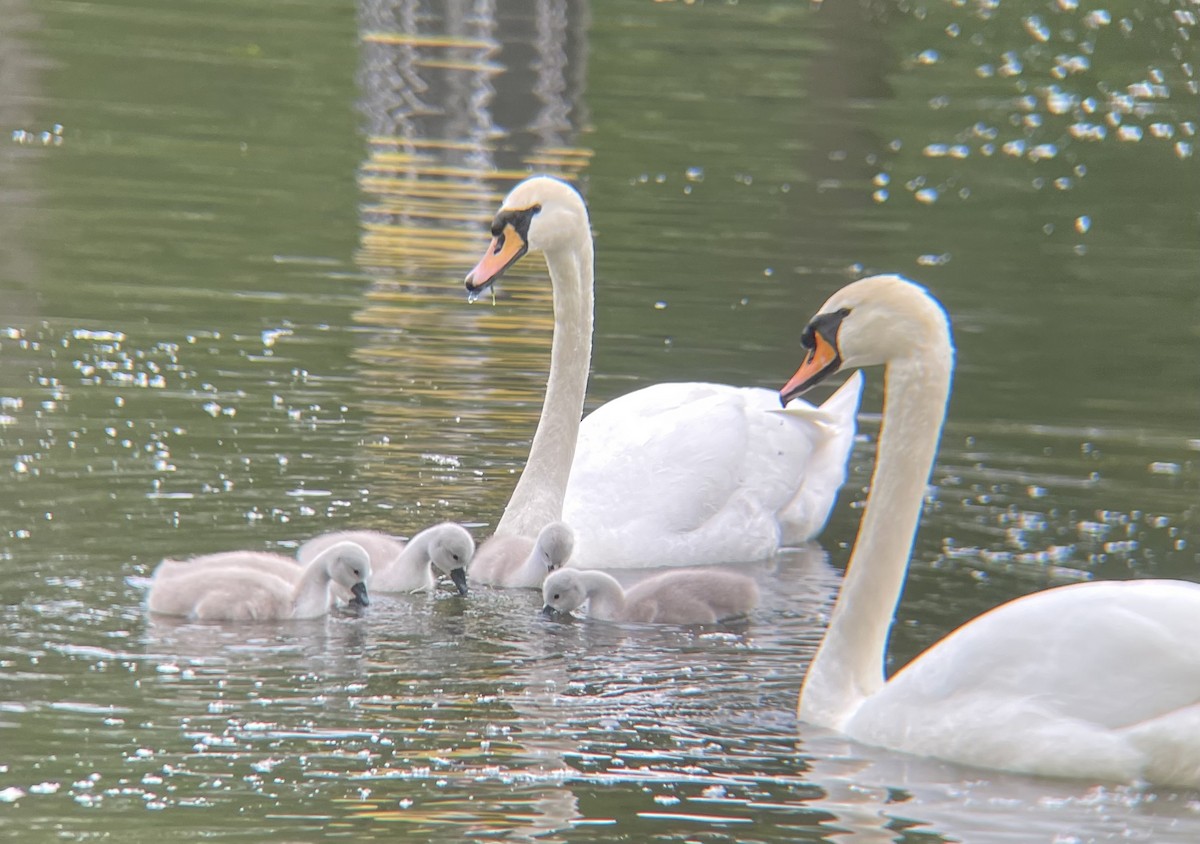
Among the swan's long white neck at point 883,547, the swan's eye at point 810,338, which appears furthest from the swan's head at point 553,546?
the swan's eye at point 810,338

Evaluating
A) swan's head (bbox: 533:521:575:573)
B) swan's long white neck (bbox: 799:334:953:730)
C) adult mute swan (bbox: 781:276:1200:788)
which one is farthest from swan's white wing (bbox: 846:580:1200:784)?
swan's head (bbox: 533:521:575:573)

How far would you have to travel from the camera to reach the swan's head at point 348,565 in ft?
26.6

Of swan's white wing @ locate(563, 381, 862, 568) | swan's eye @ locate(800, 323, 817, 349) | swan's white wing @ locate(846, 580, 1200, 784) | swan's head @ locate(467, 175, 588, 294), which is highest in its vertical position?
swan's head @ locate(467, 175, 588, 294)

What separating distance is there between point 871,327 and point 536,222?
9.06 feet

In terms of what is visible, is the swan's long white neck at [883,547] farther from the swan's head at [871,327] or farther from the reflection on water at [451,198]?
the reflection on water at [451,198]

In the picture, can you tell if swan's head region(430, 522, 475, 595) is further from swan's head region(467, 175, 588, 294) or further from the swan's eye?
the swan's eye

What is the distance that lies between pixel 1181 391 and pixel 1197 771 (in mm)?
6802

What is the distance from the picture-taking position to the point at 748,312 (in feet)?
48.6

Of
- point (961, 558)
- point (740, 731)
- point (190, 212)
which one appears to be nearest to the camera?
point (740, 731)

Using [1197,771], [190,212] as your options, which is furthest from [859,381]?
[190,212]

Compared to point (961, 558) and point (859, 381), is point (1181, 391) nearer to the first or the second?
point (859, 381)

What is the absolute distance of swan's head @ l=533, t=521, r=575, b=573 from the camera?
29.3ft

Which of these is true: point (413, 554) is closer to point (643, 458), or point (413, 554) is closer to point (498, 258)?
point (498, 258)

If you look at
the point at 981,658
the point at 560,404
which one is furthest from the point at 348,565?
the point at 981,658
